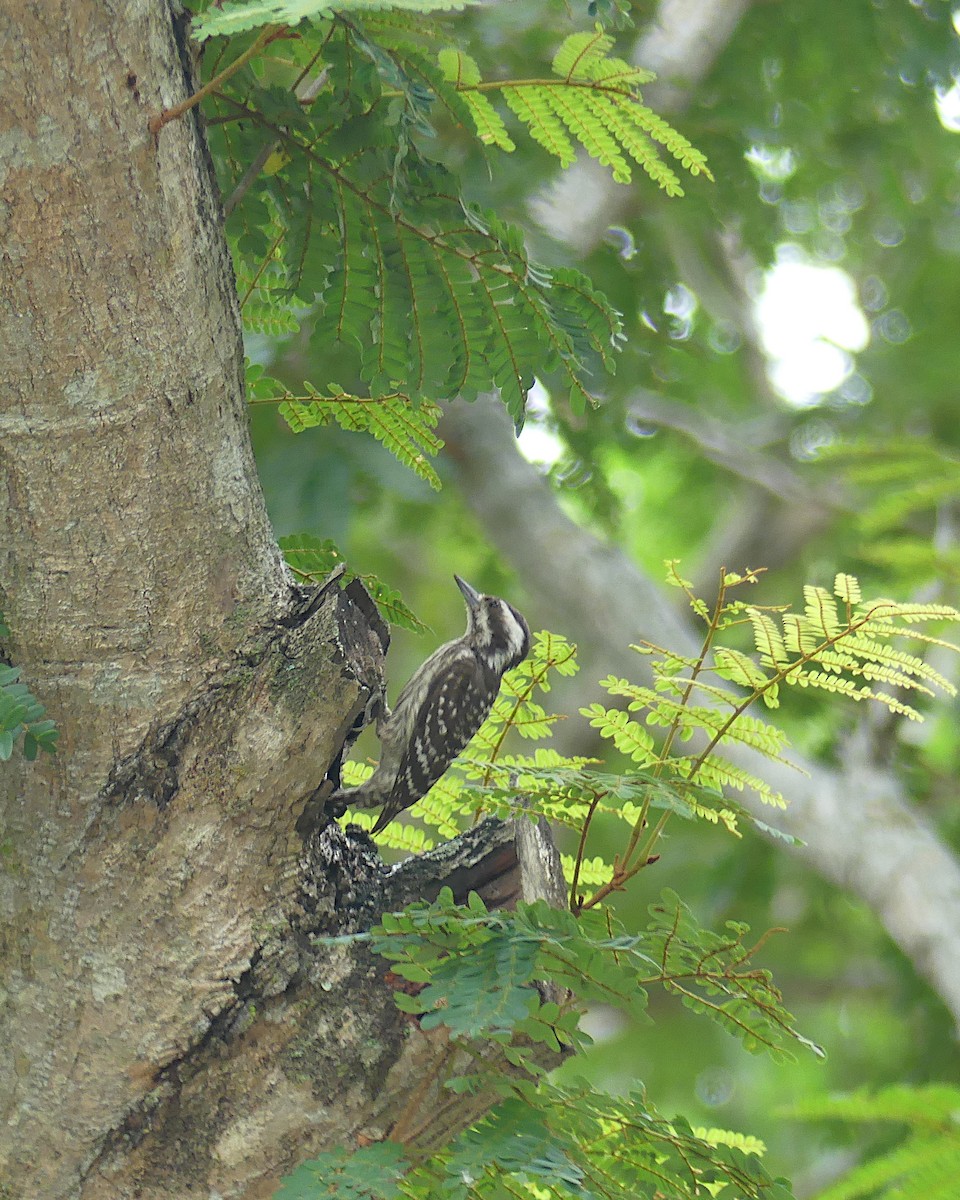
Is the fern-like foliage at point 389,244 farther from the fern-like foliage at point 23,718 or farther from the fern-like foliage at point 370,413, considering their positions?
the fern-like foliage at point 23,718

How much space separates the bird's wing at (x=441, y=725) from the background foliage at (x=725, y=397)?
2.01 feet

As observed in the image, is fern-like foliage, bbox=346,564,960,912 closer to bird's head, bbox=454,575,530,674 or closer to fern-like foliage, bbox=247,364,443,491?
fern-like foliage, bbox=247,364,443,491

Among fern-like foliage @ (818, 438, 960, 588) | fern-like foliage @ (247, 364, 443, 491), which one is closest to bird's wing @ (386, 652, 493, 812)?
fern-like foliage @ (247, 364, 443, 491)

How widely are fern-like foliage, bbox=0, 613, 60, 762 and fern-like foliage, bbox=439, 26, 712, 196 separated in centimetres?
134

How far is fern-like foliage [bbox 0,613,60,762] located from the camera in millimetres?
2146

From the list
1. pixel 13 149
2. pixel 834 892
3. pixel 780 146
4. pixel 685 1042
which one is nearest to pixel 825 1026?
pixel 685 1042

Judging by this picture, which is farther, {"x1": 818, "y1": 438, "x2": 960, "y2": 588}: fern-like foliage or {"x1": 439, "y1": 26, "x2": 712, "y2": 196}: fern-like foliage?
{"x1": 818, "y1": 438, "x2": 960, "y2": 588}: fern-like foliage

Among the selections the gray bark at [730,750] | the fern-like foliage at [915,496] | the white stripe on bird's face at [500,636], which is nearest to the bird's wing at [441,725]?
the white stripe on bird's face at [500,636]

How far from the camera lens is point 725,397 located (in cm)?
1052

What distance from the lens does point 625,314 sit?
526 cm

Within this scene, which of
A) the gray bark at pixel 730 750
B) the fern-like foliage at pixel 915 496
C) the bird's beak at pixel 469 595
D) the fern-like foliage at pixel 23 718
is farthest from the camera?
the gray bark at pixel 730 750

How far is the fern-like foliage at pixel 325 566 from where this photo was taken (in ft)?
9.34

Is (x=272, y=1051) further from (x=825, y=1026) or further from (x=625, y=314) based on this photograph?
(x=825, y=1026)

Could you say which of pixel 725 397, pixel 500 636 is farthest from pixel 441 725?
pixel 725 397
